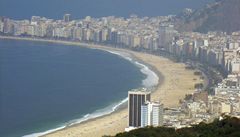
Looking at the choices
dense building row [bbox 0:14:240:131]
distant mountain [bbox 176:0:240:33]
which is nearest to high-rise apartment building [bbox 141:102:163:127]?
dense building row [bbox 0:14:240:131]

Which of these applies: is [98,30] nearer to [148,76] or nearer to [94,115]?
[148,76]

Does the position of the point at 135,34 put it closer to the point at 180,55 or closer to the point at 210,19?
the point at 210,19

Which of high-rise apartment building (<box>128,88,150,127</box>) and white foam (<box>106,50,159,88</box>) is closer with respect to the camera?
high-rise apartment building (<box>128,88,150,127</box>)

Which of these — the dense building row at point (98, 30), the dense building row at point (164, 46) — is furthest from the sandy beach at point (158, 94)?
the dense building row at point (98, 30)

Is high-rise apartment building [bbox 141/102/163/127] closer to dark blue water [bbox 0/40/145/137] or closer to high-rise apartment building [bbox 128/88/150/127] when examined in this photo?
high-rise apartment building [bbox 128/88/150/127]

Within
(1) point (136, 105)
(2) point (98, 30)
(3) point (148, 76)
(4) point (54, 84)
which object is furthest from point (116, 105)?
(2) point (98, 30)

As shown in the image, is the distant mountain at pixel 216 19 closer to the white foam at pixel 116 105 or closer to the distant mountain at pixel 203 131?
the white foam at pixel 116 105

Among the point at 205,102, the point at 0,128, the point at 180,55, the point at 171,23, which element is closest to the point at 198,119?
the point at 205,102
